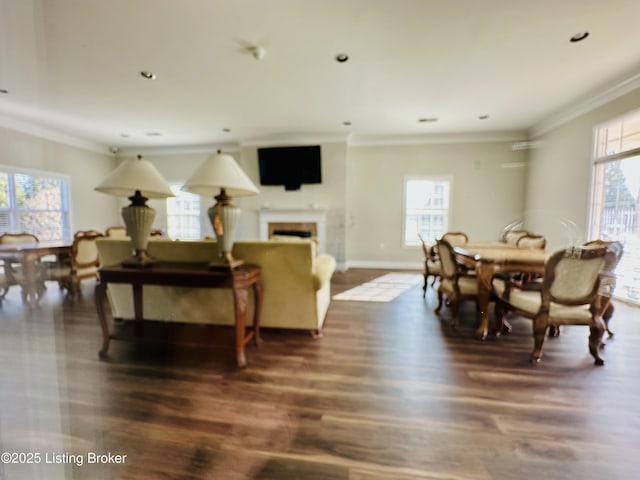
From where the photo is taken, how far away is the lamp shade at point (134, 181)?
6.43 ft

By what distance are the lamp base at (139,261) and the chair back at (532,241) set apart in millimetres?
3626

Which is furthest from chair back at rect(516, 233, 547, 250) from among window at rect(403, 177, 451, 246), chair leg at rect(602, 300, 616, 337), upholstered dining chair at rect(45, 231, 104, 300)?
upholstered dining chair at rect(45, 231, 104, 300)

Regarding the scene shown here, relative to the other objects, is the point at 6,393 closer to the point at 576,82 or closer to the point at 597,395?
the point at 597,395

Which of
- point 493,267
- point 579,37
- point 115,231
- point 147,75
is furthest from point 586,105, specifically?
point 115,231

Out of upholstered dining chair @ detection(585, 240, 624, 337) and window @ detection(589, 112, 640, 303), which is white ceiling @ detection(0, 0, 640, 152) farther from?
upholstered dining chair @ detection(585, 240, 624, 337)

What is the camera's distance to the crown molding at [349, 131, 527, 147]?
4.92m

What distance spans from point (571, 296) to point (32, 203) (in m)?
3.37

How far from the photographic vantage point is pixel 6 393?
0.91 meters

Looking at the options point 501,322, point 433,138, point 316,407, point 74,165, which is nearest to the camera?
point 316,407

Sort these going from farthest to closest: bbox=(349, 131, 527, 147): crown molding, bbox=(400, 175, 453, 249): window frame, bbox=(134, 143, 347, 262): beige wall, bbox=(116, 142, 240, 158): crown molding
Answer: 1. bbox=(134, 143, 347, 262): beige wall
2. bbox=(400, 175, 453, 249): window frame
3. bbox=(349, 131, 527, 147): crown molding
4. bbox=(116, 142, 240, 158): crown molding

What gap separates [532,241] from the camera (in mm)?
2699

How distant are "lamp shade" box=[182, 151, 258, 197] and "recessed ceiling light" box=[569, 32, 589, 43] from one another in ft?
10.3

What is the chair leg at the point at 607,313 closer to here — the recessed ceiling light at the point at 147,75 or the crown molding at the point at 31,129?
the crown molding at the point at 31,129

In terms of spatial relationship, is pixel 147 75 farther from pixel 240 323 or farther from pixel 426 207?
pixel 426 207
